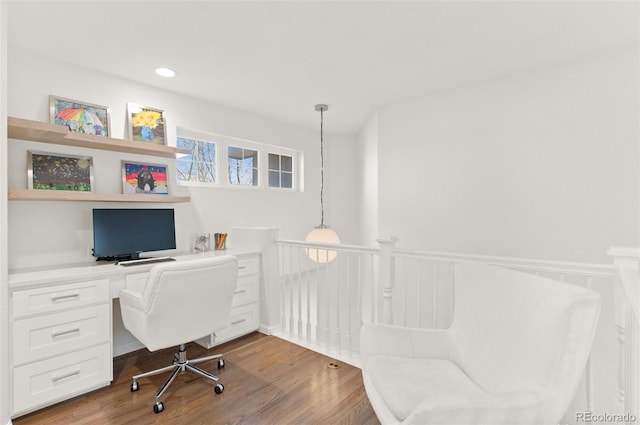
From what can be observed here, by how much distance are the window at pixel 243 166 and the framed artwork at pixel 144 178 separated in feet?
2.84

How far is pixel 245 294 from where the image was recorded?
10.0ft

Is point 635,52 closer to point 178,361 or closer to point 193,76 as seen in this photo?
point 193,76

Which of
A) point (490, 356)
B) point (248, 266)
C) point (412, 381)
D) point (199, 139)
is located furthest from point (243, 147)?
point (490, 356)

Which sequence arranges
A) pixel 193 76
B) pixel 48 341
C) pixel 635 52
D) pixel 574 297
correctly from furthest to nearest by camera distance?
pixel 193 76
pixel 635 52
pixel 48 341
pixel 574 297

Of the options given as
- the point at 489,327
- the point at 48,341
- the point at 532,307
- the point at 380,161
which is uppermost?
the point at 380,161

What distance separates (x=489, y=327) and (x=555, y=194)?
6.26 feet

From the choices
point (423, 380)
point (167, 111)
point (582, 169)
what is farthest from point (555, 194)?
point (167, 111)

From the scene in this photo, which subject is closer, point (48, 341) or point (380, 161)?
point (48, 341)

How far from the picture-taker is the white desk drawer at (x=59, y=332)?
189cm

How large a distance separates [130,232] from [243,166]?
1.64 metres

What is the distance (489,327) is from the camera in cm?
154

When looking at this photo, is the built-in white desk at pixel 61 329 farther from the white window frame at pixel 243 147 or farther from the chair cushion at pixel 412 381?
the chair cushion at pixel 412 381

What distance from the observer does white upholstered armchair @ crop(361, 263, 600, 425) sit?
1.04 m

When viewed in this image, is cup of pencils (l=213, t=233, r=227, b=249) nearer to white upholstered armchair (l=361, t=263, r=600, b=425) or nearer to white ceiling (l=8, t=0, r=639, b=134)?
white ceiling (l=8, t=0, r=639, b=134)
